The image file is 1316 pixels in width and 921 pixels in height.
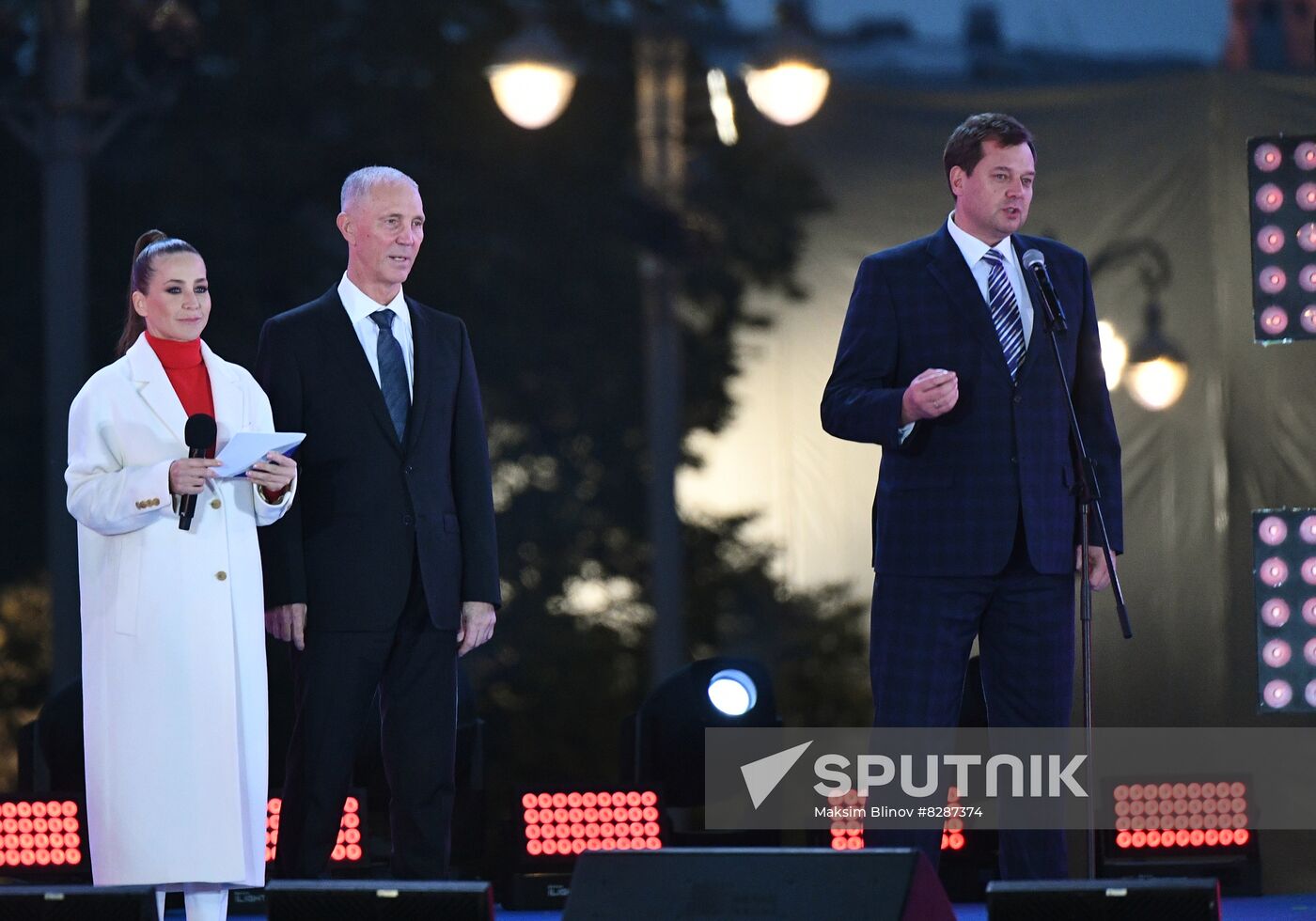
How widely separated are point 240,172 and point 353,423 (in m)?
6.04

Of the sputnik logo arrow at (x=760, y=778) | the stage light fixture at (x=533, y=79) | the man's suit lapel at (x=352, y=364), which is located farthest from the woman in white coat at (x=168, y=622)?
the stage light fixture at (x=533, y=79)

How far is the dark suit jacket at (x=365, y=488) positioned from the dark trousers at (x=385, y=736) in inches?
2.3

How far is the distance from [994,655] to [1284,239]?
2.10 metres

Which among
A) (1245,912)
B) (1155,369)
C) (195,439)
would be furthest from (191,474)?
(1155,369)

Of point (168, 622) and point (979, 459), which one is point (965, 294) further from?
point (168, 622)

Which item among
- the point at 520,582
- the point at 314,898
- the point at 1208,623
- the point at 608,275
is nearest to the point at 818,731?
the point at 1208,623

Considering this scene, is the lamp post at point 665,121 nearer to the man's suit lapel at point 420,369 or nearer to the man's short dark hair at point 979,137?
the man's short dark hair at point 979,137

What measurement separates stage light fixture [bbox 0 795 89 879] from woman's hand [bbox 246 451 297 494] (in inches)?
82.2

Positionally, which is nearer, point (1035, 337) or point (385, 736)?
point (1035, 337)

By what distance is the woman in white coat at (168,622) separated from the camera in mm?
3861

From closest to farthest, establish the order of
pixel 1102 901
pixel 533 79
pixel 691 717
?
pixel 1102 901 < pixel 691 717 < pixel 533 79

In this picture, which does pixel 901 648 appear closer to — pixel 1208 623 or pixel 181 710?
pixel 181 710

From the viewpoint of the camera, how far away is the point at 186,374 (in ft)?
13.3

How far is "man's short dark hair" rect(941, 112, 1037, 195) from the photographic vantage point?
4.02m
